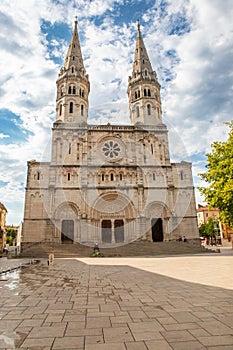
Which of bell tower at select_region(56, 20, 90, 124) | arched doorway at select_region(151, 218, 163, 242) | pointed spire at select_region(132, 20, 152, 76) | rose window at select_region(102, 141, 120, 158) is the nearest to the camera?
arched doorway at select_region(151, 218, 163, 242)

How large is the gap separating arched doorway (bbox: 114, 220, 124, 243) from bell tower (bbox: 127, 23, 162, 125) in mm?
14963

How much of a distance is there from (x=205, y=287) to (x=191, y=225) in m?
23.5

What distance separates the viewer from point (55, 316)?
4875 mm

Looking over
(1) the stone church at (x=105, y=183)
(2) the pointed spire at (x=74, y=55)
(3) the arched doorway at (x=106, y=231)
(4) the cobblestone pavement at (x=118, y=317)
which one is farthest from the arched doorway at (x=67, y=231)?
(2) the pointed spire at (x=74, y=55)

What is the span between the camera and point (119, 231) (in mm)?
29875

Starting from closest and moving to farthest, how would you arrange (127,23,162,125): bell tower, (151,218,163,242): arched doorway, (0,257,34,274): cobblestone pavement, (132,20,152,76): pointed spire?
(0,257,34,274): cobblestone pavement < (151,218,163,242): arched doorway < (127,23,162,125): bell tower < (132,20,152,76): pointed spire

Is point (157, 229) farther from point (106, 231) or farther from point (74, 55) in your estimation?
point (74, 55)

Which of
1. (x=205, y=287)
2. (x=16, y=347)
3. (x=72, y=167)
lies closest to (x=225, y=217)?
(x=205, y=287)

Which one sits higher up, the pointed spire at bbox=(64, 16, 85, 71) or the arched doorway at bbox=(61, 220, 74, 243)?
the pointed spire at bbox=(64, 16, 85, 71)

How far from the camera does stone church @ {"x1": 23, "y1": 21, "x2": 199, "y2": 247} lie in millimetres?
28641

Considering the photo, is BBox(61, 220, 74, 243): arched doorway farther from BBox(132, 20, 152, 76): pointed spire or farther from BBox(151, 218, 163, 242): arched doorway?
BBox(132, 20, 152, 76): pointed spire

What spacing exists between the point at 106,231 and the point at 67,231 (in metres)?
5.02

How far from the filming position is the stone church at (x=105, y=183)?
28641 millimetres

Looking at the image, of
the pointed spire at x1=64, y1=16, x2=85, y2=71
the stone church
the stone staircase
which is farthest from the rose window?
the pointed spire at x1=64, y1=16, x2=85, y2=71
